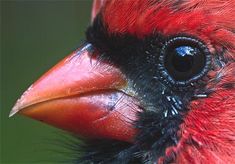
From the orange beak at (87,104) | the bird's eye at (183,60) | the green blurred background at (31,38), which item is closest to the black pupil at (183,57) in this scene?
the bird's eye at (183,60)

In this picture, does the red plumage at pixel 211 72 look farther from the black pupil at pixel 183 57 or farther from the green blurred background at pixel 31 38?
the green blurred background at pixel 31 38

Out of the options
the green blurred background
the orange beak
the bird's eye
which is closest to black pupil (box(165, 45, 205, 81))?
the bird's eye

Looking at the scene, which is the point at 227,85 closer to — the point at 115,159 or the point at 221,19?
the point at 221,19

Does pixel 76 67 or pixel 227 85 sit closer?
pixel 227 85

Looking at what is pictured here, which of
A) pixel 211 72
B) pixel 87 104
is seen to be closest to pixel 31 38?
pixel 87 104

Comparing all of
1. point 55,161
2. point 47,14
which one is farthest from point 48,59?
point 55,161

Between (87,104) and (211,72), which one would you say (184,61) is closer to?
(211,72)

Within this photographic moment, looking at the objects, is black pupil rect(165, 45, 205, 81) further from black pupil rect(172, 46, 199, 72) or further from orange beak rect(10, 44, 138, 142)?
orange beak rect(10, 44, 138, 142)
